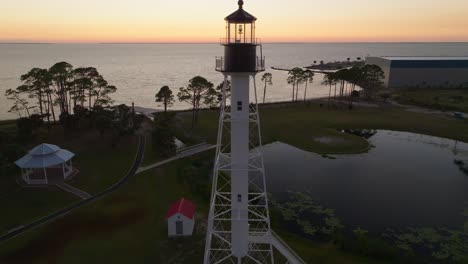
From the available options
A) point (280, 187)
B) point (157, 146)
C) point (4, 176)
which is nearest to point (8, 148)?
point (4, 176)

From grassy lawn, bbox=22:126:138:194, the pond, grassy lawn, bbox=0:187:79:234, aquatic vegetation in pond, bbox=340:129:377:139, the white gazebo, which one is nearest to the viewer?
grassy lawn, bbox=0:187:79:234

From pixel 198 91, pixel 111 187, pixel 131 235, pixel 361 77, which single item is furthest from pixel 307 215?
pixel 361 77

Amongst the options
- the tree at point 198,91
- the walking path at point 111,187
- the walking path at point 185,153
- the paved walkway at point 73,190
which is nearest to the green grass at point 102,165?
the paved walkway at point 73,190

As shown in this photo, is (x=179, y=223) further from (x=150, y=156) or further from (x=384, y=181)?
(x=384, y=181)

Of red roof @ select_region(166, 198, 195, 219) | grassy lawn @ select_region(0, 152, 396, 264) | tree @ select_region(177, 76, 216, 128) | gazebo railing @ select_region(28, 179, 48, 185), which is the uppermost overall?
tree @ select_region(177, 76, 216, 128)

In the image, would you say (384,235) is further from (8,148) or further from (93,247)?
(8,148)

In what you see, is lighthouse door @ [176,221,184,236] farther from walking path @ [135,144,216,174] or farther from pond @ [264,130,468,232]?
walking path @ [135,144,216,174]

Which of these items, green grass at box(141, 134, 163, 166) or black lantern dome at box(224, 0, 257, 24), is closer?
black lantern dome at box(224, 0, 257, 24)

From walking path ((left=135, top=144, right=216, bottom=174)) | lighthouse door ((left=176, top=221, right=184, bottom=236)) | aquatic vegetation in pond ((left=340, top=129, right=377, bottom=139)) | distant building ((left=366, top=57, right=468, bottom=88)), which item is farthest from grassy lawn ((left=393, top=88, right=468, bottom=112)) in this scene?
lighthouse door ((left=176, top=221, right=184, bottom=236))
